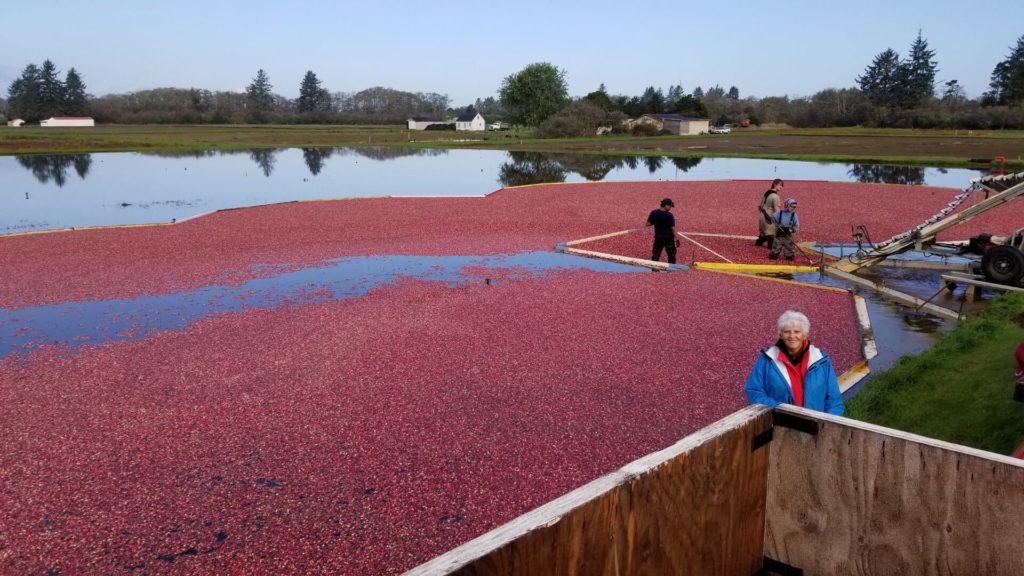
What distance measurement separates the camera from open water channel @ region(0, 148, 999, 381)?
1135cm

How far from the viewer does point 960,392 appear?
6.95m

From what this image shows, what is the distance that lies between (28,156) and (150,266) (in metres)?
53.6

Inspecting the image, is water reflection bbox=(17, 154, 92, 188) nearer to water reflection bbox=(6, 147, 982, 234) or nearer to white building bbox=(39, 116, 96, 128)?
water reflection bbox=(6, 147, 982, 234)

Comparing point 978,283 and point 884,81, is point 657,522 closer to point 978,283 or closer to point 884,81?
point 978,283

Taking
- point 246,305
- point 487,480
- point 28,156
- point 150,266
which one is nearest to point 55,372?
point 246,305

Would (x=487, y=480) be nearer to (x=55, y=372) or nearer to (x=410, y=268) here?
(x=55, y=372)

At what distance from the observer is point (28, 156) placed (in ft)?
191

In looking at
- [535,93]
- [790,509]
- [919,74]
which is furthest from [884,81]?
[790,509]

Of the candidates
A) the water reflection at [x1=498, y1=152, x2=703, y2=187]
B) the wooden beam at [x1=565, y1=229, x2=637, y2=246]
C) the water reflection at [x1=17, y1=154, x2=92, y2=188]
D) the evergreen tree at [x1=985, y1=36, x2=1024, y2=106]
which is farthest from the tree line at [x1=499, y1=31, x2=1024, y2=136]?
the wooden beam at [x1=565, y1=229, x2=637, y2=246]

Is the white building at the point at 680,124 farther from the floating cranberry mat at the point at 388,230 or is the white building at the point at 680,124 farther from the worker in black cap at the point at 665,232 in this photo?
the worker in black cap at the point at 665,232

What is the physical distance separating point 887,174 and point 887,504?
41.6 metres

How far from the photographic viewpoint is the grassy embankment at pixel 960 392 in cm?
600

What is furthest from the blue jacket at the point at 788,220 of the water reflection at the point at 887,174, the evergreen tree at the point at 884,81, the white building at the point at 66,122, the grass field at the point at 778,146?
the white building at the point at 66,122

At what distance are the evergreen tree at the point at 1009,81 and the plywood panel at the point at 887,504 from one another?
103273 mm
